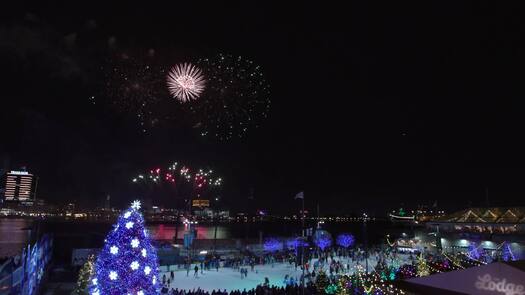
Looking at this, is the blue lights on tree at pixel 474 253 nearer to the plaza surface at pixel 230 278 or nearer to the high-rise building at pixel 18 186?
the plaza surface at pixel 230 278

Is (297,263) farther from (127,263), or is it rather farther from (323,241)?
(127,263)

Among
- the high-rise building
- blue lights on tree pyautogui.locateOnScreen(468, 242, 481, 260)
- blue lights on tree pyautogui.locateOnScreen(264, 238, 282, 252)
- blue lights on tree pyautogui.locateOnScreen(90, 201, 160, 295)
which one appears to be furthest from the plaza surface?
the high-rise building

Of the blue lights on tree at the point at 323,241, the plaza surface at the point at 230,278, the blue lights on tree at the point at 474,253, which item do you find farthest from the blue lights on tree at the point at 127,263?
the blue lights on tree at the point at 323,241

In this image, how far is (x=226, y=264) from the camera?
36688mm

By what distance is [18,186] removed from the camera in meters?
190

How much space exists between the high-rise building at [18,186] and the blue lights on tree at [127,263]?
19941cm

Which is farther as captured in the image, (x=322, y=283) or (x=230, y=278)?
(x=230, y=278)

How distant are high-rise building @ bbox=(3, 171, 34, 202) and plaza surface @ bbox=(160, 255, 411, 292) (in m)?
183

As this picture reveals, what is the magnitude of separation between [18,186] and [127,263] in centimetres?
20766

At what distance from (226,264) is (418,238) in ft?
94.1

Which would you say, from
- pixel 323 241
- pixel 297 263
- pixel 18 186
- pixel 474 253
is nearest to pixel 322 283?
pixel 297 263

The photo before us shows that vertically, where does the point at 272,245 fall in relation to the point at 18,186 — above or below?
below

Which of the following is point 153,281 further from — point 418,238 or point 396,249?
point 418,238

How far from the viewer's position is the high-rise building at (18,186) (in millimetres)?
185125
